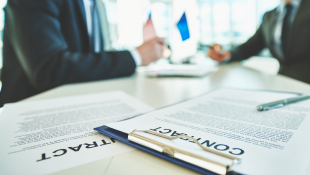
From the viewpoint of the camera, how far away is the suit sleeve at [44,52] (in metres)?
0.61

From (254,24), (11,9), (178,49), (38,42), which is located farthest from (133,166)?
(178,49)

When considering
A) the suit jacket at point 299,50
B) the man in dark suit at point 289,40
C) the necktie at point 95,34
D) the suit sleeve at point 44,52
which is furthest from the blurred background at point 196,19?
the suit sleeve at point 44,52

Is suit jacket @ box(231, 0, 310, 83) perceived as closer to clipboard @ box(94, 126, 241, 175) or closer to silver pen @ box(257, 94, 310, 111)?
silver pen @ box(257, 94, 310, 111)

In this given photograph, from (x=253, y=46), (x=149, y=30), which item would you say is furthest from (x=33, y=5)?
(x=253, y=46)

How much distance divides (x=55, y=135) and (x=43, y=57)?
0.46m

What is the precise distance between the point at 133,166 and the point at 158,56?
2.23 feet

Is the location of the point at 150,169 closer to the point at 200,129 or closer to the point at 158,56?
the point at 200,129

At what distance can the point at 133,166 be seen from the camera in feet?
0.61

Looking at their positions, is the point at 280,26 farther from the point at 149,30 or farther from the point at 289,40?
the point at 149,30

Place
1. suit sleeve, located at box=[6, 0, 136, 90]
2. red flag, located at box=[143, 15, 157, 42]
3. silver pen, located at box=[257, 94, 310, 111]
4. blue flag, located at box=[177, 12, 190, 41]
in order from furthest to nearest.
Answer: red flag, located at box=[143, 15, 157, 42]
blue flag, located at box=[177, 12, 190, 41]
suit sleeve, located at box=[6, 0, 136, 90]
silver pen, located at box=[257, 94, 310, 111]

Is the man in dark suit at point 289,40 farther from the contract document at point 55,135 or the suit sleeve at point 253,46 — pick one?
the contract document at point 55,135

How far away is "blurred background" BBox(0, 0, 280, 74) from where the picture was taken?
4.94m

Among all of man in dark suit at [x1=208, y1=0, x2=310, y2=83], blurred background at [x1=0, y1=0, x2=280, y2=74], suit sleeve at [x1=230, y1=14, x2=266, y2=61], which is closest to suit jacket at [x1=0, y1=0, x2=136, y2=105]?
man in dark suit at [x1=208, y1=0, x2=310, y2=83]

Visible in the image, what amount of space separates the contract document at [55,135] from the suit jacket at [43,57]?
0.83 ft
